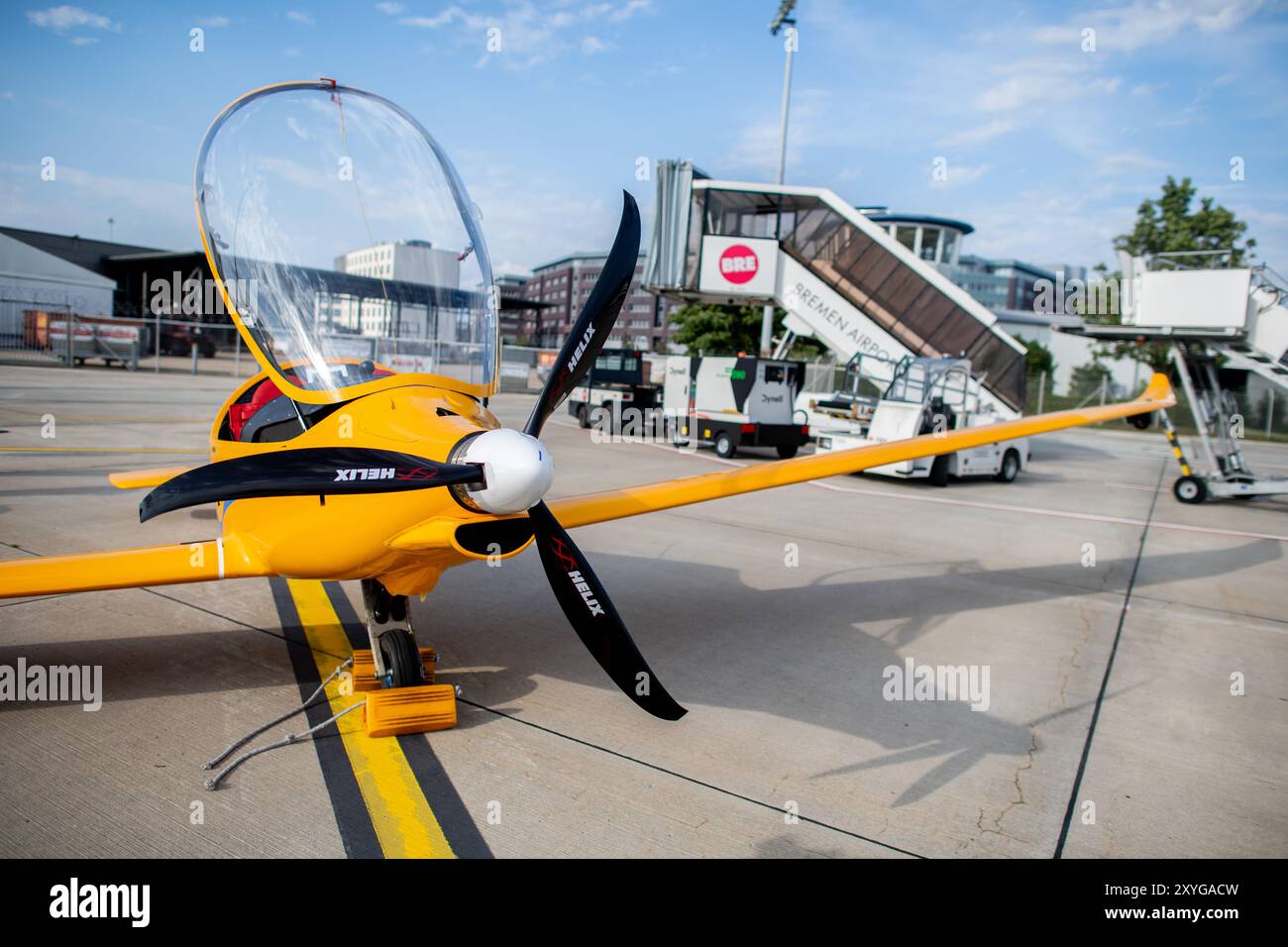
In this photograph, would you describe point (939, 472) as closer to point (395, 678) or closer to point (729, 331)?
point (395, 678)

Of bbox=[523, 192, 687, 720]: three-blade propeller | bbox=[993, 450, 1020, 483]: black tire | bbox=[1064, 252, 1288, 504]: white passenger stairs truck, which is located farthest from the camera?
bbox=[993, 450, 1020, 483]: black tire

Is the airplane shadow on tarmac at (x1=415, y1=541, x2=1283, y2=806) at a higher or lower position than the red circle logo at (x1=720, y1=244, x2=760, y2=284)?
lower

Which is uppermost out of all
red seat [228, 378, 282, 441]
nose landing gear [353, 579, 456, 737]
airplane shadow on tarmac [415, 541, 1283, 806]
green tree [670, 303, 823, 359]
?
green tree [670, 303, 823, 359]

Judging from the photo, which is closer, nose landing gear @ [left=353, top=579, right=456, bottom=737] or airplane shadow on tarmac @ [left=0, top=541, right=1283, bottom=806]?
nose landing gear @ [left=353, top=579, right=456, bottom=737]

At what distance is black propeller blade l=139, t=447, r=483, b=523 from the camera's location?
385 centimetres

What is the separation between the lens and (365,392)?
448 cm

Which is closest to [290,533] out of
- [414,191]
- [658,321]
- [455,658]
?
[455,658]

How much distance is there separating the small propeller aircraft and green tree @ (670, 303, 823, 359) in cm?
4301

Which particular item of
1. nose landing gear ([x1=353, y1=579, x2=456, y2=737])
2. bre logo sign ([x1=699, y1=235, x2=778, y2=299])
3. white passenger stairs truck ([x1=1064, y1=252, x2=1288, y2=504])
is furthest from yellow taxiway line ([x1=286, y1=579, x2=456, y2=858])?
bre logo sign ([x1=699, y1=235, x2=778, y2=299])

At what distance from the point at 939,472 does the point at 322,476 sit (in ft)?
49.8

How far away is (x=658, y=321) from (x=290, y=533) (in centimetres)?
10996

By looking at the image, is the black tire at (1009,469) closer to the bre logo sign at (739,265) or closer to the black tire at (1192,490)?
the black tire at (1192,490)

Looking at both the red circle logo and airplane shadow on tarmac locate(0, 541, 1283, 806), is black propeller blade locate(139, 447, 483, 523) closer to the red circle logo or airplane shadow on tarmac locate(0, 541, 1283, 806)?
airplane shadow on tarmac locate(0, 541, 1283, 806)
